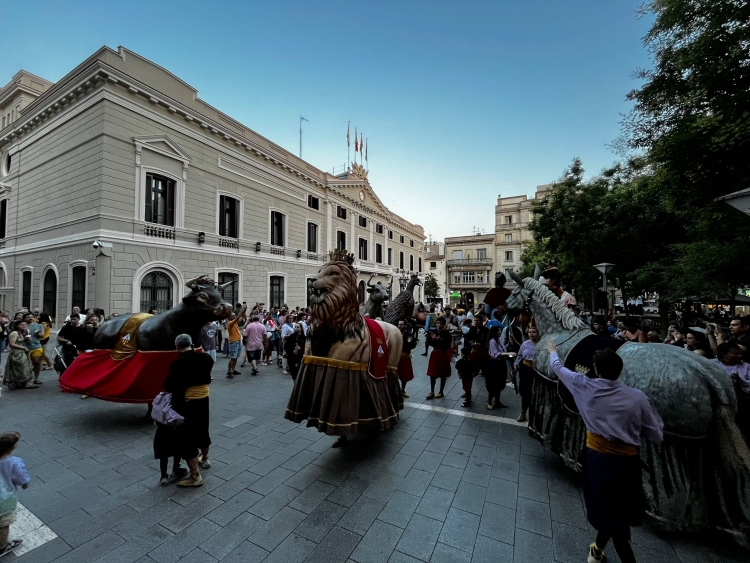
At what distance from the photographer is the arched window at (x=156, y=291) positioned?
13.0m

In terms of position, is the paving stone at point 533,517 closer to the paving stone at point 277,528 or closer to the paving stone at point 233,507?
the paving stone at point 277,528

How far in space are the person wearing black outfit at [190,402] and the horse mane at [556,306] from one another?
410 cm

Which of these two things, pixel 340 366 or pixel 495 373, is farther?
pixel 495 373

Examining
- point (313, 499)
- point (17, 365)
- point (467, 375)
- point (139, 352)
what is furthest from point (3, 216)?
point (467, 375)

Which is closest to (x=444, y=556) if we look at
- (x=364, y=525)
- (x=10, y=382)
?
(x=364, y=525)

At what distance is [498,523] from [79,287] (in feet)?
52.3

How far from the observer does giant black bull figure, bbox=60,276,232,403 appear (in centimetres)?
488

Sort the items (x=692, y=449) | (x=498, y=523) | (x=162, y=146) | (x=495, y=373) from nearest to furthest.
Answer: (x=692, y=449) < (x=498, y=523) < (x=495, y=373) < (x=162, y=146)

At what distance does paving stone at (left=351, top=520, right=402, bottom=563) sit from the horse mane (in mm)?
2968

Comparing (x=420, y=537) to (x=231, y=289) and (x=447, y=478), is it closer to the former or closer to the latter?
(x=447, y=478)

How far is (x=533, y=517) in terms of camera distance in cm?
303

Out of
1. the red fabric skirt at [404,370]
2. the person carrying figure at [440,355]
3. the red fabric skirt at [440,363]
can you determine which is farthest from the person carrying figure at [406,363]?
the red fabric skirt at [440,363]

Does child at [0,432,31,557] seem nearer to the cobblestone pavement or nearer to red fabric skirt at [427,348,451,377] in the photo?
the cobblestone pavement

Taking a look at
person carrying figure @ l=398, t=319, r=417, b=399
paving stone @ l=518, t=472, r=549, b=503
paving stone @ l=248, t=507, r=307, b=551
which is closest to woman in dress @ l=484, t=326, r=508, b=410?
person carrying figure @ l=398, t=319, r=417, b=399
